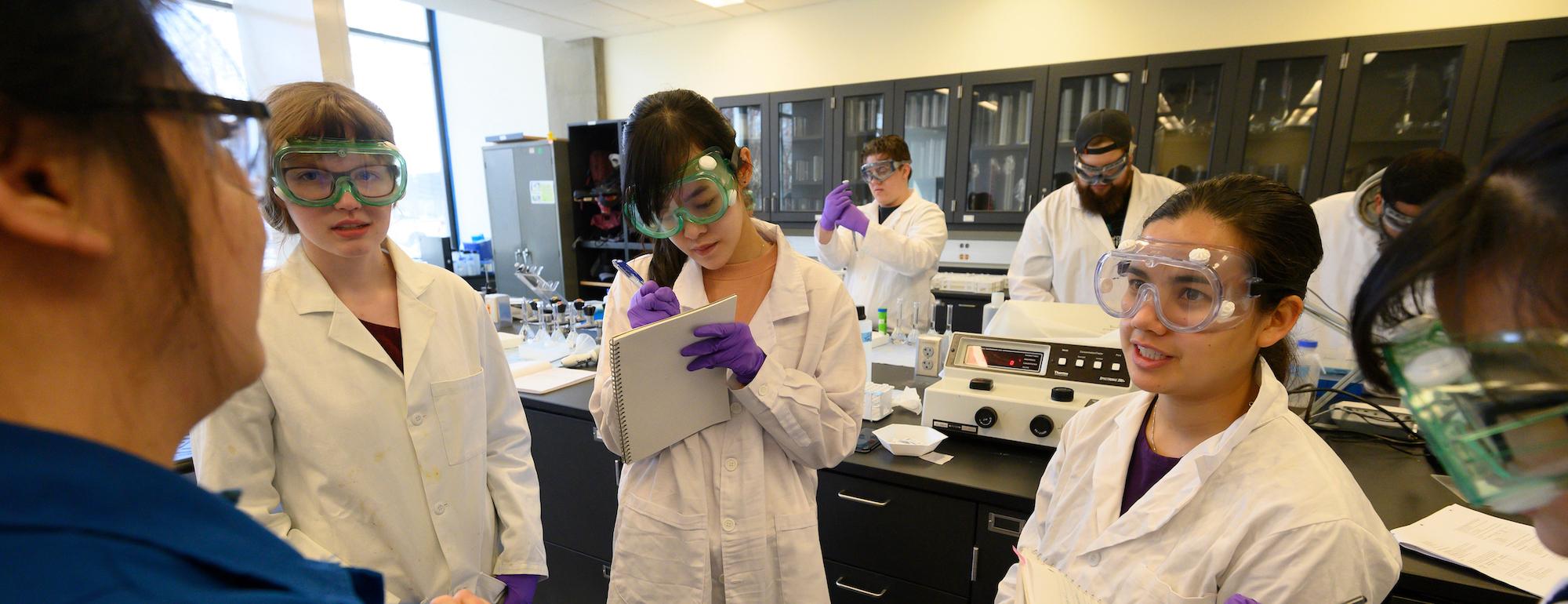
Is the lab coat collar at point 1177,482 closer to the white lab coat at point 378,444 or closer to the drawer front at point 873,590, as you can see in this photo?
the drawer front at point 873,590

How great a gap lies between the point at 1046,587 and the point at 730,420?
684 mm

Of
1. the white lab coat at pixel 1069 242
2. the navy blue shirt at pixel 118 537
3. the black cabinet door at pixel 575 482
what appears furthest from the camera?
the white lab coat at pixel 1069 242

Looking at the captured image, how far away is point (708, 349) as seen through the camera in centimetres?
124

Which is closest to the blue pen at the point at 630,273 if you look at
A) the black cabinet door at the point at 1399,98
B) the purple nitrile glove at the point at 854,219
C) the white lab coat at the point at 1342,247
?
the purple nitrile glove at the point at 854,219

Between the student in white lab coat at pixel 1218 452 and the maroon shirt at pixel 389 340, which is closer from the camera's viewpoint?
the student in white lab coat at pixel 1218 452

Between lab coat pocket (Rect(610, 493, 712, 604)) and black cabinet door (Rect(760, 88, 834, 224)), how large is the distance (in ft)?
13.3

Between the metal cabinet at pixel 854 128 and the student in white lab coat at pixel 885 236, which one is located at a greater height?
the metal cabinet at pixel 854 128

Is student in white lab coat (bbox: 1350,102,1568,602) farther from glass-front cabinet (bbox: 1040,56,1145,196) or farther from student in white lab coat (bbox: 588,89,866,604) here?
glass-front cabinet (bbox: 1040,56,1145,196)

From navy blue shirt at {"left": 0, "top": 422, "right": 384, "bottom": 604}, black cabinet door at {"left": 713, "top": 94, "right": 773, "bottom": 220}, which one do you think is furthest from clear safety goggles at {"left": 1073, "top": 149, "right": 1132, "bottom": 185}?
navy blue shirt at {"left": 0, "top": 422, "right": 384, "bottom": 604}

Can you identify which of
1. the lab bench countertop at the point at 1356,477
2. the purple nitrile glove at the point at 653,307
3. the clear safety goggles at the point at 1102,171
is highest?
the clear safety goggles at the point at 1102,171

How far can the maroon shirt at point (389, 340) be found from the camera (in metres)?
1.26

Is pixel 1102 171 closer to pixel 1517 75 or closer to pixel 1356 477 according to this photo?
pixel 1356 477

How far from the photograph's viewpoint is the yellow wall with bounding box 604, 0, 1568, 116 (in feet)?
12.2

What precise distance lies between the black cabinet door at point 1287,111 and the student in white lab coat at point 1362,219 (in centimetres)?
106
